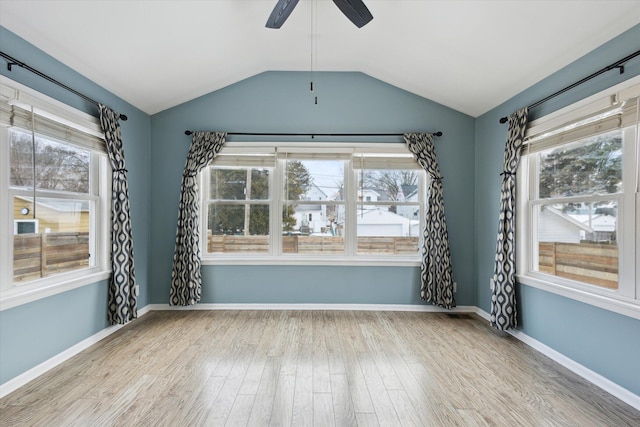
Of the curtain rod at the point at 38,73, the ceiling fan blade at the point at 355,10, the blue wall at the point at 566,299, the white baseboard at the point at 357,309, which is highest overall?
the ceiling fan blade at the point at 355,10

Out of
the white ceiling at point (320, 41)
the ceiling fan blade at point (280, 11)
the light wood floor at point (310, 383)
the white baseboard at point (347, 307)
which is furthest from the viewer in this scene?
the white baseboard at point (347, 307)

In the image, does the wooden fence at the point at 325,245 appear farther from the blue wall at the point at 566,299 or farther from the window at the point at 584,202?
the window at the point at 584,202

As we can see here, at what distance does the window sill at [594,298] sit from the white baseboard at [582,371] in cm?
51

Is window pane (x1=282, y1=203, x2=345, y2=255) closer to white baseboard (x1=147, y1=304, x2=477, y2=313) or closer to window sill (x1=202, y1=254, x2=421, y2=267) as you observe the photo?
window sill (x1=202, y1=254, x2=421, y2=267)

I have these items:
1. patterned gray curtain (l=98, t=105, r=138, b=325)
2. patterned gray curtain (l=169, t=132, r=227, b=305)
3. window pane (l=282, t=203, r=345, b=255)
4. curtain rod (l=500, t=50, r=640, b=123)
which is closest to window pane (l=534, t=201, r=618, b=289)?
curtain rod (l=500, t=50, r=640, b=123)

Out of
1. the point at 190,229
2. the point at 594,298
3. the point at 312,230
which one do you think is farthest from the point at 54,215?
the point at 594,298

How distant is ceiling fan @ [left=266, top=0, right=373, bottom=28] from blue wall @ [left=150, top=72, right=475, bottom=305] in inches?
70.2

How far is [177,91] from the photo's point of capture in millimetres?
3795

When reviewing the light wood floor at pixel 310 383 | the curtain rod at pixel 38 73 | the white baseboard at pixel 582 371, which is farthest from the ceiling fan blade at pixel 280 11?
the white baseboard at pixel 582 371

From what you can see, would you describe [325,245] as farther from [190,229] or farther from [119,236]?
[119,236]

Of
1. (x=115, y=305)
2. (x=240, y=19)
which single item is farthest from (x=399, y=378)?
(x=240, y=19)

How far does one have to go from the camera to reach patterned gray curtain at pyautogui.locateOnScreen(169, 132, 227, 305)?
3.88 meters

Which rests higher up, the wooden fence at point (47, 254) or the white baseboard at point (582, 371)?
the wooden fence at point (47, 254)

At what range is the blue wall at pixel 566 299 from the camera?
2176 millimetres
